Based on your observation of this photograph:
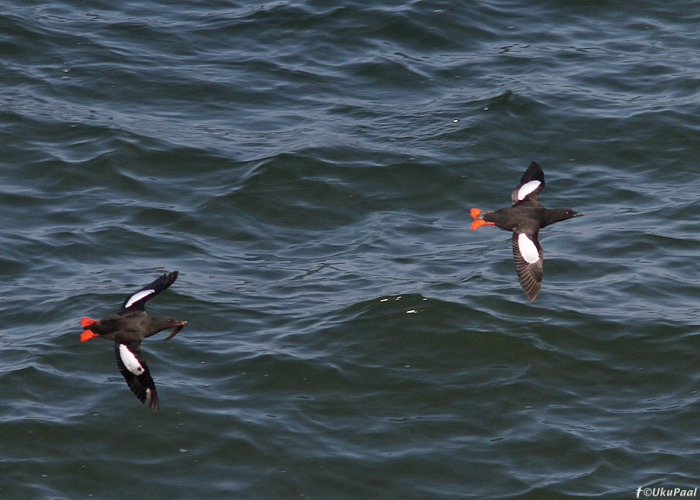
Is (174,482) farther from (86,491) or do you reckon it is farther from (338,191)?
(338,191)

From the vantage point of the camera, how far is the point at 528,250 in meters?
10.5

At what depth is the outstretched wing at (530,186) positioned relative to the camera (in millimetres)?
11352

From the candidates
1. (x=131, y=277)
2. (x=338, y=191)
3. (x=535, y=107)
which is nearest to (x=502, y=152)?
(x=535, y=107)

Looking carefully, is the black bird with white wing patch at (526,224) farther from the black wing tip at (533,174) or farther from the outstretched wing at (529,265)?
the black wing tip at (533,174)

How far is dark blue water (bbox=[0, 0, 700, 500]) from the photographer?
38.1 ft

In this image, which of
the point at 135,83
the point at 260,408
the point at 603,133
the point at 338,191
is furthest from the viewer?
the point at 135,83

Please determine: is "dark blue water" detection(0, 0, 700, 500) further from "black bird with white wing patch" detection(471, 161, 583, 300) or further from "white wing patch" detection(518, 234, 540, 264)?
"white wing patch" detection(518, 234, 540, 264)

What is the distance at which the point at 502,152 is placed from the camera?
16625 mm

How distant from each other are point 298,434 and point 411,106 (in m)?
7.11

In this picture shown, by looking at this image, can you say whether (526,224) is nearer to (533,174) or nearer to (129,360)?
(533,174)

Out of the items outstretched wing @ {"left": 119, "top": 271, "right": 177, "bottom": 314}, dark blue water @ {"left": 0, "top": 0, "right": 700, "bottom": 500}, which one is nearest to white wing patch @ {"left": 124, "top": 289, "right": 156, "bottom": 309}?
outstretched wing @ {"left": 119, "top": 271, "right": 177, "bottom": 314}

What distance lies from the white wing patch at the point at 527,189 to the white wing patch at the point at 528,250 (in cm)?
77

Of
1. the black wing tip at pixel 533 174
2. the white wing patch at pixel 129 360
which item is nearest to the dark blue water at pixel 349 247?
the white wing patch at pixel 129 360

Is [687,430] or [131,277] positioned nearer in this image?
[687,430]
